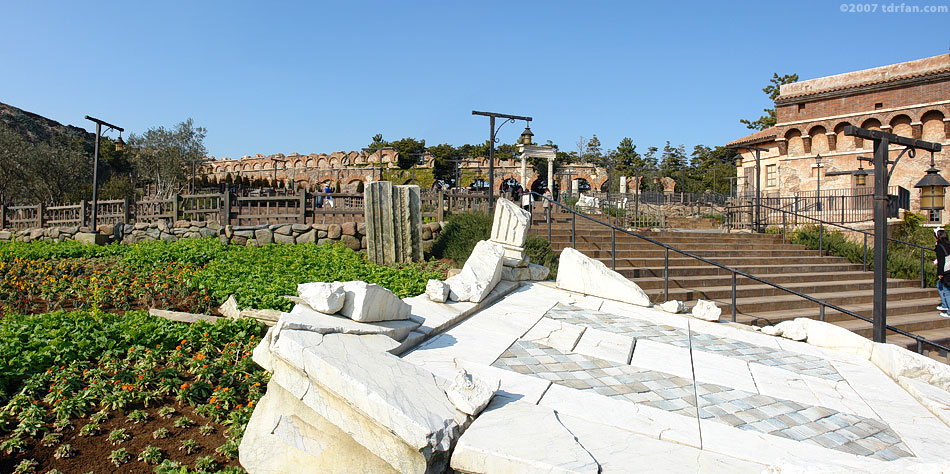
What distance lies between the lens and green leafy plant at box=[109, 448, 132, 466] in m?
2.85

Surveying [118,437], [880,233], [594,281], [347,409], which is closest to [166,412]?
[118,437]

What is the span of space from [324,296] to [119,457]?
5.15ft

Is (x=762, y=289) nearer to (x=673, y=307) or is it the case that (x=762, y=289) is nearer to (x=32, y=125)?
(x=673, y=307)

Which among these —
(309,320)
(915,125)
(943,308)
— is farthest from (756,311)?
(915,125)

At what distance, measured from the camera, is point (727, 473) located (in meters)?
2.56

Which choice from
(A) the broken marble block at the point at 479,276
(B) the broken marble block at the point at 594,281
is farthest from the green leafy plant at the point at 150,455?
(B) the broken marble block at the point at 594,281

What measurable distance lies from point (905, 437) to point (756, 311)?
5.47m

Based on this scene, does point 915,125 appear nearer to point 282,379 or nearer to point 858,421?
point 858,421

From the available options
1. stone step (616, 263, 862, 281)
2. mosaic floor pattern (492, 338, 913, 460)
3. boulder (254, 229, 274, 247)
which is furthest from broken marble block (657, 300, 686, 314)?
boulder (254, 229, 274, 247)

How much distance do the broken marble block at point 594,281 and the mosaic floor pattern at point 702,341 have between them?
0.86 m

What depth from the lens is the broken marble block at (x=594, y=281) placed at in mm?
7004

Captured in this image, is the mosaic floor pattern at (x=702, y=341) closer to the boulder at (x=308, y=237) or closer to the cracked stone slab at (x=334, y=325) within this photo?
the cracked stone slab at (x=334, y=325)

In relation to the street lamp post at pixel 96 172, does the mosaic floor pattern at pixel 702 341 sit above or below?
below

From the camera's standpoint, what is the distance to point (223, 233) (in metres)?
11.6
